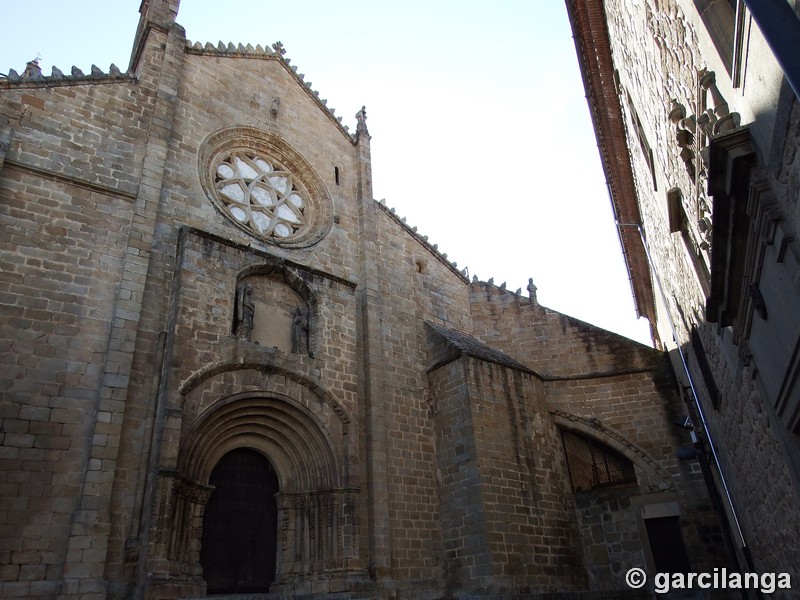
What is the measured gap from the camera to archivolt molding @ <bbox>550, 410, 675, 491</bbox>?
11656mm

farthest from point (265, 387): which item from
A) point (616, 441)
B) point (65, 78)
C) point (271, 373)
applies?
point (616, 441)

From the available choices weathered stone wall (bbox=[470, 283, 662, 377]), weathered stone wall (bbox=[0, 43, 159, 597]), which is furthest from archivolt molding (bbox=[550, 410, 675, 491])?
weathered stone wall (bbox=[0, 43, 159, 597])

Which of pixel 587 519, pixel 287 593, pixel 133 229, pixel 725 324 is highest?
pixel 133 229

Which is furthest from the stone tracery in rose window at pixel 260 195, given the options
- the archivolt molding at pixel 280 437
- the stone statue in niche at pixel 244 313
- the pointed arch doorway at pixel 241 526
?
the pointed arch doorway at pixel 241 526

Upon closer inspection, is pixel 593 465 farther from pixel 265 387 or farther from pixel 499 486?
pixel 265 387

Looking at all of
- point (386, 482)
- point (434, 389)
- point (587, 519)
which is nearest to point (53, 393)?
point (386, 482)

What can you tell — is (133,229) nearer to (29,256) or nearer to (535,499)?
(29,256)

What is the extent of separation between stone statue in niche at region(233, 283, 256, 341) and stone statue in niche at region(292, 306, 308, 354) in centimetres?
85

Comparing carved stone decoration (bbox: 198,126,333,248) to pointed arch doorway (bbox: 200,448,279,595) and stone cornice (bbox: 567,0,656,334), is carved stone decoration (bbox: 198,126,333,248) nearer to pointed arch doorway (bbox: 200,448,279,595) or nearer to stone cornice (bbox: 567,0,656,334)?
pointed arch doorway (bbox: 200,448,279,595)

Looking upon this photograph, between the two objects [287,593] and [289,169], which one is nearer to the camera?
[287,593]

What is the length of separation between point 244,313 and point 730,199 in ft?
24.9

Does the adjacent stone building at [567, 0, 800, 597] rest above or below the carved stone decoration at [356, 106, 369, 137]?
below

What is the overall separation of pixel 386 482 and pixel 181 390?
3930 millimetres

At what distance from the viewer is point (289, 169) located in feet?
41.3
